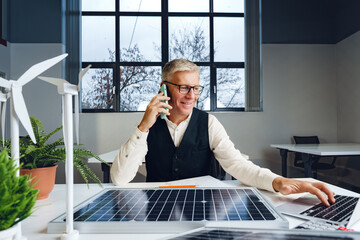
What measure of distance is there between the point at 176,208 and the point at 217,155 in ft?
2.90

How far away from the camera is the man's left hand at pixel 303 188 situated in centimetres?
94

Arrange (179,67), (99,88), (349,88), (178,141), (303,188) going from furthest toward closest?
(99,88) → (349,88) → (178,141) → (179,67) → (303,188)

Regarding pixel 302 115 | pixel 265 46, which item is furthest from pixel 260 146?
pixel 265 46

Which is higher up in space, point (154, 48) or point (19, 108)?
point (154, 48)

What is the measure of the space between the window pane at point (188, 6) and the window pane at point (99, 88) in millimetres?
1689

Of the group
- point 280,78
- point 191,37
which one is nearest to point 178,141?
point 191,37

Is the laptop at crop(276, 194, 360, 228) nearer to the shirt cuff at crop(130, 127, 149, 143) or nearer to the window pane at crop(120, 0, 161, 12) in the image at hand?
the shirt cuff at crop(130, 127, 149, 143)

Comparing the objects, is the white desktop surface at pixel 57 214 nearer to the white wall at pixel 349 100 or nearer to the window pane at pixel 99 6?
the white wall at pixel 349 100

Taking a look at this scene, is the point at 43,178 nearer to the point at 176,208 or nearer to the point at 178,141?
the point at 176,208

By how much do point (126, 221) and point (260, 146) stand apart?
15.0ft

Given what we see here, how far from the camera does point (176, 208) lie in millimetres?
828

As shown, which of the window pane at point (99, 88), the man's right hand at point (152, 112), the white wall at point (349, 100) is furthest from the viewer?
the window pane at point (99, 88)

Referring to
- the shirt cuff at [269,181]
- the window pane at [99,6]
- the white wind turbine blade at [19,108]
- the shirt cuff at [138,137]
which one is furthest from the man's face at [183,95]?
the window pane at [99,6]

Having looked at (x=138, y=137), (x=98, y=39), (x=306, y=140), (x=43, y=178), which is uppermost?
(x=98, y=39)
